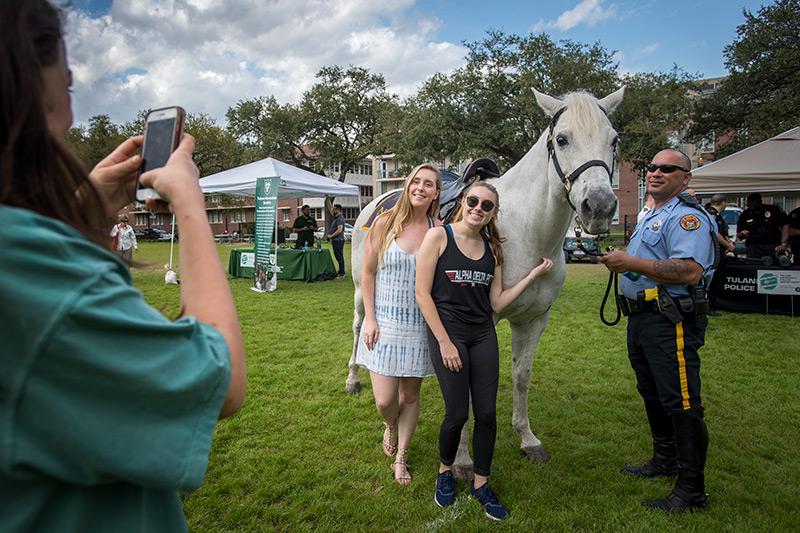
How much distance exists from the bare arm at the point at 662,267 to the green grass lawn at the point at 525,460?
61.0 inches

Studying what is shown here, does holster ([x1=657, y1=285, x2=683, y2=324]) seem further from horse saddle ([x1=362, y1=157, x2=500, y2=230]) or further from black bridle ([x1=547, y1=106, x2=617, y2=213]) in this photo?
horse saddle ([x1=362, y1=157, x2=500, y2=230])

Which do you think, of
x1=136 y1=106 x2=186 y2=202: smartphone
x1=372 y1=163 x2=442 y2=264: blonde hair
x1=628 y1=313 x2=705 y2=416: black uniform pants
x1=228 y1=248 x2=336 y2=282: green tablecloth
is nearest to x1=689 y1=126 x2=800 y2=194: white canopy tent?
x1=628 y1=313 x2=705 y2=416: black uniform pants

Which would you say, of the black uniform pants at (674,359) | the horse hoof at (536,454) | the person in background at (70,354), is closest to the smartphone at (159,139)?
the person in background at (70,354)

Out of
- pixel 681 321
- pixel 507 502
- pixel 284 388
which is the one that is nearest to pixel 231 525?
pixel 507 502

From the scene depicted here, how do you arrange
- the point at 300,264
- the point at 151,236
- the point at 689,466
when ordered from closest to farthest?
1. the point at 689,466
2. the point at 300,264
3. the point at 151,236

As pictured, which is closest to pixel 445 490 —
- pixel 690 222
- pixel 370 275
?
pixel 370 275

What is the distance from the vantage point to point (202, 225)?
0.86 m

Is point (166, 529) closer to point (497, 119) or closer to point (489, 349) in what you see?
point (489, 349)

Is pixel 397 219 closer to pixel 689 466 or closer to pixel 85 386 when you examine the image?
pixel 689 466

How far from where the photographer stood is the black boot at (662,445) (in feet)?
11.6

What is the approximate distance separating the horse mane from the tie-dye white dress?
142cm

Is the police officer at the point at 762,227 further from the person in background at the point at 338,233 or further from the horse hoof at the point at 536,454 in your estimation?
the person in background at the point at 338,233

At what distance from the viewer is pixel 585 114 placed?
124 inches

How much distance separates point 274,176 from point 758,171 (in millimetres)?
10589
